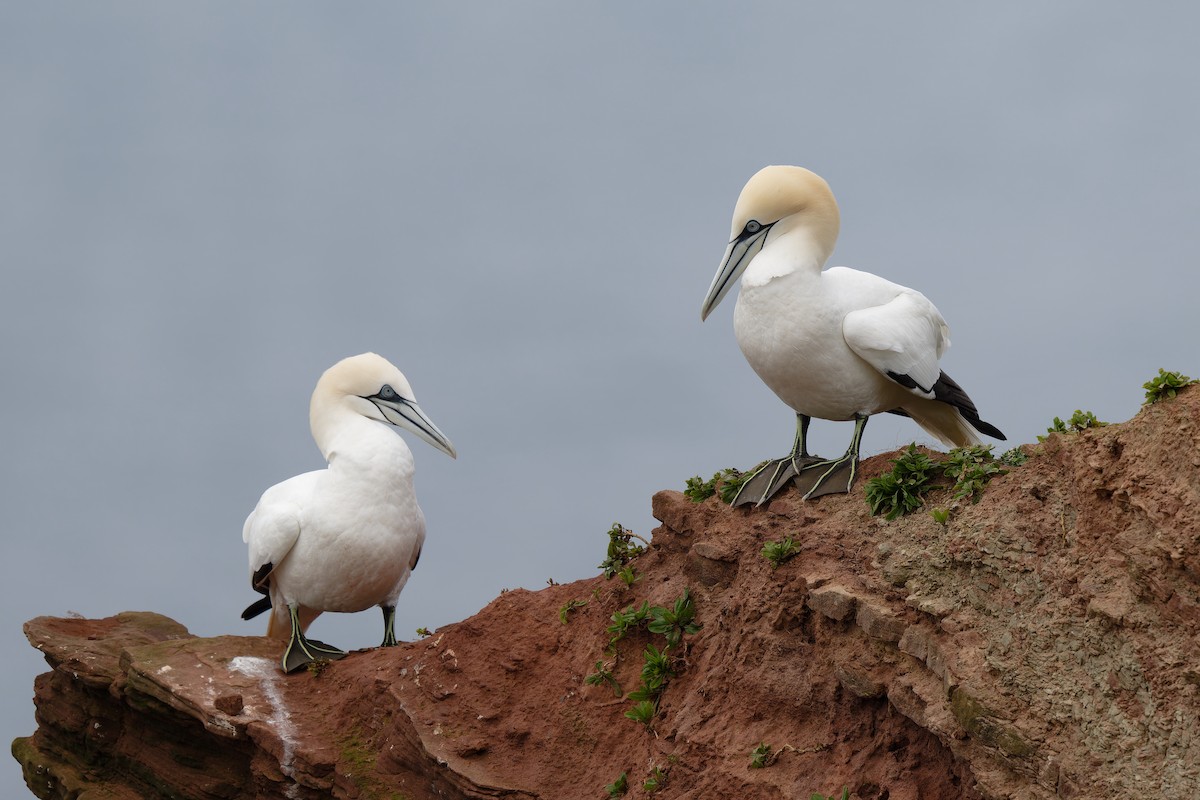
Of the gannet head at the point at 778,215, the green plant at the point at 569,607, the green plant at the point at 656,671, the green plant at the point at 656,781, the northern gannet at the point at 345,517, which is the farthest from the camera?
the northern gannet at the point at 345,517

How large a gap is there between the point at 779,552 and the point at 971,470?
132 cm

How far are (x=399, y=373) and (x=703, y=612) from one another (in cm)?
414

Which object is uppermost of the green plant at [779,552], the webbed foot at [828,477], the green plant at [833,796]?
the webbed foot at [828,477]

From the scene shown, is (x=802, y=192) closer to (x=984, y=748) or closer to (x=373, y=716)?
(x=984, y=748)

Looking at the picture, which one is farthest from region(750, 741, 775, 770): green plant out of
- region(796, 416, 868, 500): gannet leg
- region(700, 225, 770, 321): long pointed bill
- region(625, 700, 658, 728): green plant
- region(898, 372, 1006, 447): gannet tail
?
region(700, 225, 770, 321): long pointed bill

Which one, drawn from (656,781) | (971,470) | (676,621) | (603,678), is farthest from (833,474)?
(656,781)

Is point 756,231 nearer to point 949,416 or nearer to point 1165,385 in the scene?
point 949,416

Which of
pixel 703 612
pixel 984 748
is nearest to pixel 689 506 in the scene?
pixel 703 612

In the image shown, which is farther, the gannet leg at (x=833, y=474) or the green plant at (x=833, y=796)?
the gannet leg at (x=833, y=474)

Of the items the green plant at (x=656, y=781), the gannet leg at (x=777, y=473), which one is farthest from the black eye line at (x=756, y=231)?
the green plant at (x=656, y=781)

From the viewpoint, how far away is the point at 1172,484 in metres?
6.84

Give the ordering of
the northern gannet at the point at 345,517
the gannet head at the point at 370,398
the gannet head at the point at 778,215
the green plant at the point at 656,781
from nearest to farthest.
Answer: the green plant at the point at 656,781 < the gannet head at the point at 778,215 < the northern gannet at the point at 345,517 < the gannet head at the point at 370,398

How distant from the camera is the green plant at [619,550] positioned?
33.8 feet

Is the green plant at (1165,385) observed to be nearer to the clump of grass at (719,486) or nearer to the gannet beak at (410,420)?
the clump of grass at (719,486)
